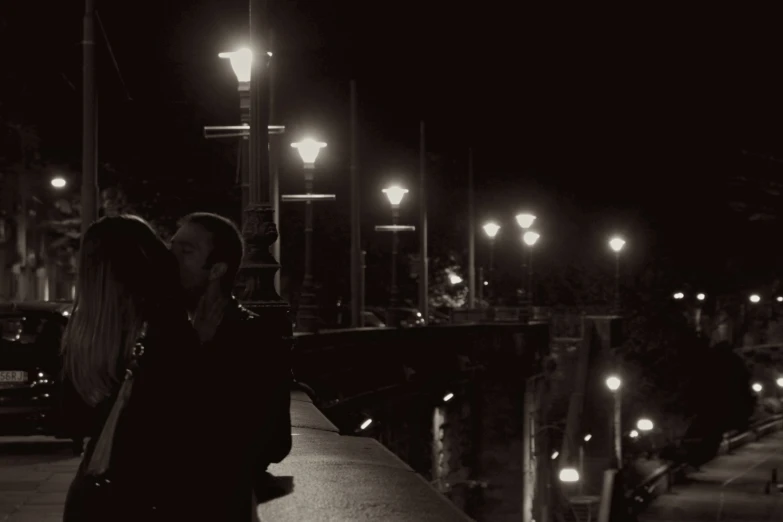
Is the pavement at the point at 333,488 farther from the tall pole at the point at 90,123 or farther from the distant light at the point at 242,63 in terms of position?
the tall pole at the point at 90,123

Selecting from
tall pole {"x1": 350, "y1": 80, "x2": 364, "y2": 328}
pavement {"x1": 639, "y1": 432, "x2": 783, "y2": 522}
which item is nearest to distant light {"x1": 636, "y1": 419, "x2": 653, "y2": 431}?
pavement {"x1": 639, "y1": 432, "x2": 783, "y2": 522}

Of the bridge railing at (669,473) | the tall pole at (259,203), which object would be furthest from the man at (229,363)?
the bridge railing at (669,473)

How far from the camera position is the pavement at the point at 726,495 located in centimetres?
7075

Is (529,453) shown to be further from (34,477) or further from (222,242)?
(222,242)

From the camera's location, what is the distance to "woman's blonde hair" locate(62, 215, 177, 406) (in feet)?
12.8

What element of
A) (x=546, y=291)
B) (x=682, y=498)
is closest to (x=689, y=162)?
(x=546, y=291)

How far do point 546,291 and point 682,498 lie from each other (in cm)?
1230

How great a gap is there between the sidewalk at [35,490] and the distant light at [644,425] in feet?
222

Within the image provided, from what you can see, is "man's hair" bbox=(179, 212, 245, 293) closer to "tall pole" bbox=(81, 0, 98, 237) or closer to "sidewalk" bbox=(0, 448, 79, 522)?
"sidewalk" bbox=(0, 448, 79, 522)

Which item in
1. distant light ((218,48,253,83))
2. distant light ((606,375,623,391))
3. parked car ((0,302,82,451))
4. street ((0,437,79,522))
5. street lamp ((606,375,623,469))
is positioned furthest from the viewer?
street lamp ((606,375,623,469))

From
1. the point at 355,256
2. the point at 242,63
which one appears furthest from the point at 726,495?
the point at 242,63

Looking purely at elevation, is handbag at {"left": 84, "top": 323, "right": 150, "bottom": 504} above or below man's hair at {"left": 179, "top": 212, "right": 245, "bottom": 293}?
below

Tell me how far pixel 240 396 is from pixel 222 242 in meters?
0.50

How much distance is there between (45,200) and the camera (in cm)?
6669
